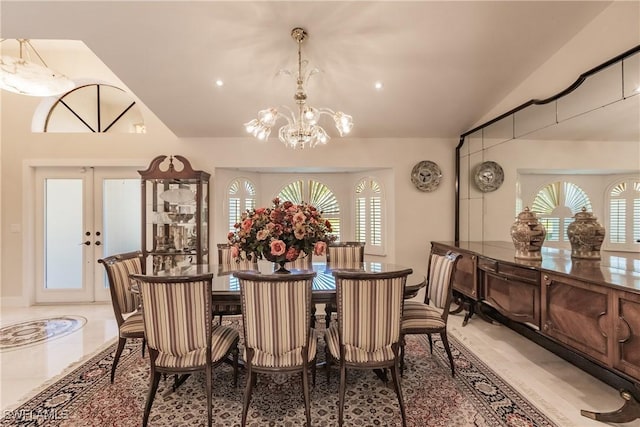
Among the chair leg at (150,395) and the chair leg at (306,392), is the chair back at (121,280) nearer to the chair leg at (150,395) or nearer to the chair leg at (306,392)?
→ the chair leg at (150,395)

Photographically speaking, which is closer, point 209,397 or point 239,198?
point 209,397

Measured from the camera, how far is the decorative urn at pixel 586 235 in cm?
248

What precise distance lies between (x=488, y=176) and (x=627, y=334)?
99.5 inches

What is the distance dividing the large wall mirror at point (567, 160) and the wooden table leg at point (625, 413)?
1.09 meters

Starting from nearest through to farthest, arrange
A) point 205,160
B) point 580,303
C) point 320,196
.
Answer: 1. point 580,303
2. point 205,160
3. point 320,196

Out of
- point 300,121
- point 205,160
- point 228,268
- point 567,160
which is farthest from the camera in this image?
point 205,160

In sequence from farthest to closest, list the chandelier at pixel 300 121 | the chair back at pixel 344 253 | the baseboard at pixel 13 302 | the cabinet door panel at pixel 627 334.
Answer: the baseboard at pixel 13 302, the chair back at pixel 344 253, the chandelier at pixel 300 121, the cabinet door panel at pixel 627 334

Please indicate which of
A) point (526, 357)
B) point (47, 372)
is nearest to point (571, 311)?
point (526, 357)

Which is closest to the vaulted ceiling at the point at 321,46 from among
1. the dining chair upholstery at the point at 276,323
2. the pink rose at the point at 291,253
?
the pink rose at the point at 291,253

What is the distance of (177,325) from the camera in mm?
1845

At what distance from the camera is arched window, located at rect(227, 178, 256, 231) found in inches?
185

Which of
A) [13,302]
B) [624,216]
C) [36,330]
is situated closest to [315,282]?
[624,216]

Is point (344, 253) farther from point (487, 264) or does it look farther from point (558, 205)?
point (558, 205)

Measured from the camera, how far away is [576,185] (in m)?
2.72
